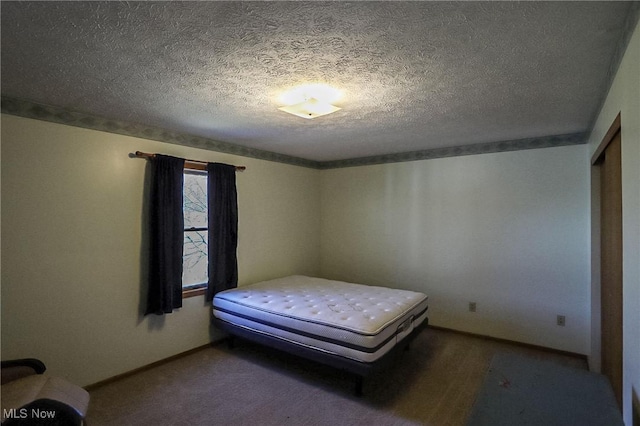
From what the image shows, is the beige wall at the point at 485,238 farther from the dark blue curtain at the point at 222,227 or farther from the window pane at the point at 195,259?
the window pane at the point at 195,259

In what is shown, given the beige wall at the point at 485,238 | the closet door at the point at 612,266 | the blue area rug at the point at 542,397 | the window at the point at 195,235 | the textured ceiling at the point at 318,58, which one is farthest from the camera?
the window at the point at 195,235

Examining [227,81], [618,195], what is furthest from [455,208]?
[227,81]

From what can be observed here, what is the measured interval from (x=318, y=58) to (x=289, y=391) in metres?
2.52

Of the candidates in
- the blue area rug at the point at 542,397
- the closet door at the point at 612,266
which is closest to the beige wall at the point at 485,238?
the closet door at the point at 612,266

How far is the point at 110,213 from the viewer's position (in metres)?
2.84

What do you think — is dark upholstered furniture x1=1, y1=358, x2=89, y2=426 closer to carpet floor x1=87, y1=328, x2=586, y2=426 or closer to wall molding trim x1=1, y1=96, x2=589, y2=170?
carpet floor x1=87, y1=328, x2=586, y2=426

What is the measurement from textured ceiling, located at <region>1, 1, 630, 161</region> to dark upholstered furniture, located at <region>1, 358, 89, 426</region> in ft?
5.97

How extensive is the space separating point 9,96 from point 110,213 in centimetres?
106

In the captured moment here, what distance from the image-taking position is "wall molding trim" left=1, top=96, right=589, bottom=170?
7.98 feet

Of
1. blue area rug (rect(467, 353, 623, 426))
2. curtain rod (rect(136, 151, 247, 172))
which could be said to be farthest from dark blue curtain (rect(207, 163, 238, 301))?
blue area rug (rect(467, 353, 623, 426))

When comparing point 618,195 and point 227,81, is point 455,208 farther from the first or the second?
point 227,81

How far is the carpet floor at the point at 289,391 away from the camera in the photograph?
2327 millimetres

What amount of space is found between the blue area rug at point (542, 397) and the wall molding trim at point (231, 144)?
2.24m

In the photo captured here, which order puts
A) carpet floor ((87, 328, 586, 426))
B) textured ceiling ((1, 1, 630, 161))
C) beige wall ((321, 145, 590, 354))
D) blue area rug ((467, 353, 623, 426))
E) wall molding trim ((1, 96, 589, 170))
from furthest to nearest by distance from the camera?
1. beige wall ((321, 145, 590, 354))
2. wall molding trim ((1, 96, 589, 170))
3. carpet floor ((87, 328, 586, 426))
4. blue area rug ((467, 353, 623, 426))
5. textured ceiling ((1, 1, 630, 161))
